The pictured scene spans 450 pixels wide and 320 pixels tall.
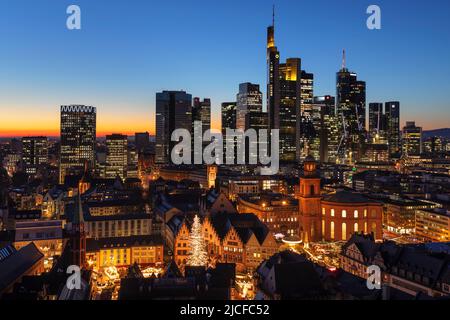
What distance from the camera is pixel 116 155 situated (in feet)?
606

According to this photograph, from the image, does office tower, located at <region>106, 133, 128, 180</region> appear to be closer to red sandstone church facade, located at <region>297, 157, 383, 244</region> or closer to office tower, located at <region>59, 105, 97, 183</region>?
office tower, located at <region>59, 105, 97, 183</region>

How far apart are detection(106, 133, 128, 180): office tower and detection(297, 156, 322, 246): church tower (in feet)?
411

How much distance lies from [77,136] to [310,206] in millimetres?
140169

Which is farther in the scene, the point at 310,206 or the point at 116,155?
the point at 116,155

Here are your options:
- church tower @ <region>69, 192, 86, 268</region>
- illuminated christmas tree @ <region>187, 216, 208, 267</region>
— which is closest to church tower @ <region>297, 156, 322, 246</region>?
illuminated christmas tree @ <region>187, 216, 208, 267</region>

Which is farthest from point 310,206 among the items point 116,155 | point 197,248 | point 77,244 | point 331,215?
point 116,155

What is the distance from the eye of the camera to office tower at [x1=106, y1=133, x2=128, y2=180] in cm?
17888

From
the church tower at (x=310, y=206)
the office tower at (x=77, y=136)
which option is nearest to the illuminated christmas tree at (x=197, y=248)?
the church tower at (x=310, y=206)

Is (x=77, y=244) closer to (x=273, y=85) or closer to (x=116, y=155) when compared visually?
(x=116, y=155)

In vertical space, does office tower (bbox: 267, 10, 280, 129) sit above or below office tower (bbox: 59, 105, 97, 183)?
above

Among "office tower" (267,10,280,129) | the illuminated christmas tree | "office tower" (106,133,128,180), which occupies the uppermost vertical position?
"office tower" (267,10,280,129)

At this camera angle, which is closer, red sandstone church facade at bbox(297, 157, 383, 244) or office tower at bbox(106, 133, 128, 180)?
red sandstone church facade at bbox(297, 157, 383, 244)

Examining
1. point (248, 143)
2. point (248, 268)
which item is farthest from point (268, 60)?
point (248, 268)

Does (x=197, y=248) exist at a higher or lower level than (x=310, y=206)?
lower
